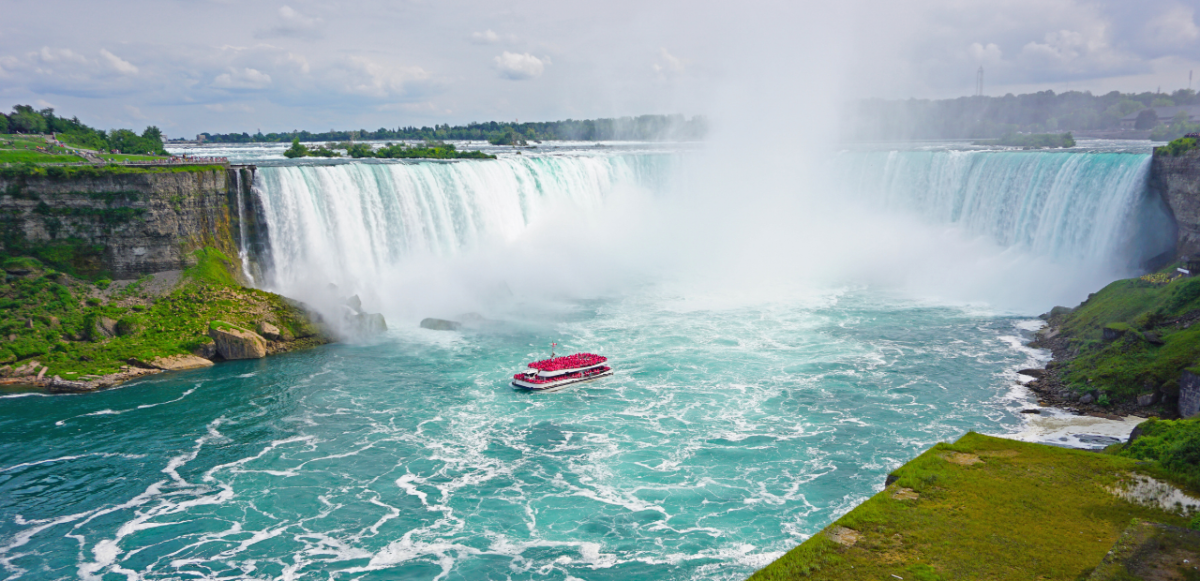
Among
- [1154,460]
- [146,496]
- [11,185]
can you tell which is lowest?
[146,496]

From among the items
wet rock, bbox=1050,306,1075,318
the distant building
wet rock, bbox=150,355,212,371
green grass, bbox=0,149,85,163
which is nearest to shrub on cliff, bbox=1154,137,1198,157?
wet rock, bbox=1050,306,1075,318

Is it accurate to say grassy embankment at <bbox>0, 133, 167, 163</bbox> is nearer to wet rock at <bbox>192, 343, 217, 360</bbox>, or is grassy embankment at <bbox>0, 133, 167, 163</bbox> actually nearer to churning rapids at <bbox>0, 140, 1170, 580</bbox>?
churning rapids at <bbox>0, 140, 1170, 580</bbox>

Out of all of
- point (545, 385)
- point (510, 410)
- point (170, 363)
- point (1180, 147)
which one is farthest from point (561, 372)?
point (1180, 147)

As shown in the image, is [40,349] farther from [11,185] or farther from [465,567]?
[465,567]

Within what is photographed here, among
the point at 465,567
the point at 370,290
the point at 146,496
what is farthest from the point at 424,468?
the point at 370,290

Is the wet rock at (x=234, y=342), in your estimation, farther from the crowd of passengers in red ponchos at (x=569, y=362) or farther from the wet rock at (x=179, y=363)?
the crowd of passengers in red ponchos at (x=569, y=362)

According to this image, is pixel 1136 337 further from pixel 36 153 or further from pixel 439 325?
pixel 36 153

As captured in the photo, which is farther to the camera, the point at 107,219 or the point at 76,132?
the point at 76,132
